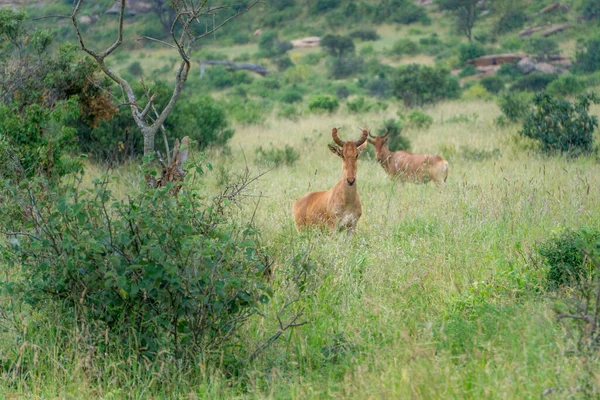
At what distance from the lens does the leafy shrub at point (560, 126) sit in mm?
12791

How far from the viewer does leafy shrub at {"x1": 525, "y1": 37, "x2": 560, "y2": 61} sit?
1478 inches

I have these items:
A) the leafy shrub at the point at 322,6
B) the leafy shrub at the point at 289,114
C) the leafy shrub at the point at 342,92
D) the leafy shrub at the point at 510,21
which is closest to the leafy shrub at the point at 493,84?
the leafy shrub at the point at 342,92

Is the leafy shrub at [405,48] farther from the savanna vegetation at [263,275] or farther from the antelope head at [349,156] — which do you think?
the antelope head at [349,156]

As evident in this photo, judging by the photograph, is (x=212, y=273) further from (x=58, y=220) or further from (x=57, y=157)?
(x=57, y=157)

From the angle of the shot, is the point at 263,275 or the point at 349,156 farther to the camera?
the point at 349,156

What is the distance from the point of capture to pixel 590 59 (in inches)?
1254

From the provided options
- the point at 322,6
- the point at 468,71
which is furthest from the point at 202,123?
the point at 322,6

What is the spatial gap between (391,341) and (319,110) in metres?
18.2

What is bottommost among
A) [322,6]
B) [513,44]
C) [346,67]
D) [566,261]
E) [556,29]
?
[513,44]

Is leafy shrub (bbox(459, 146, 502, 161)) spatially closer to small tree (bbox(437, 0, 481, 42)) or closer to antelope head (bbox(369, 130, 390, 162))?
antelope head (bbox(369, 130, 390, 162))

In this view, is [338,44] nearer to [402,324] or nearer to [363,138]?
[363,138]

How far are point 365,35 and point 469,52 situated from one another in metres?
11.8

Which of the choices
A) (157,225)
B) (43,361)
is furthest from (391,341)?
(43,361)

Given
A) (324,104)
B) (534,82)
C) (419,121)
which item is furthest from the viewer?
(534,82)
